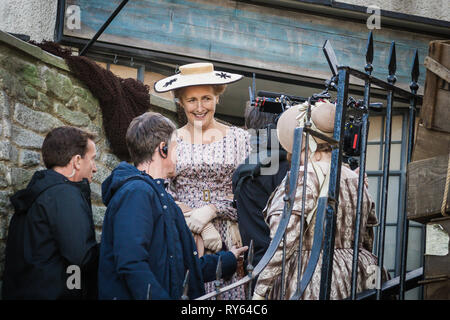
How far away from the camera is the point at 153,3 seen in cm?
664

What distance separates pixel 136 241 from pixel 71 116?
7.24 ft

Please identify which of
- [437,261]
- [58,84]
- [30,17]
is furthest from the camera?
[30,17]

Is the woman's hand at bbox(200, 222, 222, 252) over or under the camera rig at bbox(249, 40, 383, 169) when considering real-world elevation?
under

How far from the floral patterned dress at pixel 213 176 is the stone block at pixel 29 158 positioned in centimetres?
90

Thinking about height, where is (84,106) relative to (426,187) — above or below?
above

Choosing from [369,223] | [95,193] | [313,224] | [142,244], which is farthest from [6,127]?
[369,223]

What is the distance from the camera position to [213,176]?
13.5 feet

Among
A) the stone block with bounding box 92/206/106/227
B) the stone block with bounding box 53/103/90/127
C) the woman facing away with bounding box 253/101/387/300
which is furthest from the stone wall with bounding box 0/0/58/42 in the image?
the woman facing away with bounding box 253/101/387/300

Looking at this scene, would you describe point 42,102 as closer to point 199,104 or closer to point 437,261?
point 199,104

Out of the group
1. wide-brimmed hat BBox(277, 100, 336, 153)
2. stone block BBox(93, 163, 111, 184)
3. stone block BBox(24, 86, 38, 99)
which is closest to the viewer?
wide-brimmed hat BBox(277, 100, 336, 153)

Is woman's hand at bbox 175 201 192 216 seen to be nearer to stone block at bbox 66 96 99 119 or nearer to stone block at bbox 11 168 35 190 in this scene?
stone block at bbox 11 168 35 190

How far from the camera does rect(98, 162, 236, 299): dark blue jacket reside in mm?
2809

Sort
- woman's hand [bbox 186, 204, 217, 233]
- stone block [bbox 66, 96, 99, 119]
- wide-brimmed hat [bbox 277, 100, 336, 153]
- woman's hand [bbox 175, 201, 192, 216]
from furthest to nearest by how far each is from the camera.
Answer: stone block [bbox 66, 96, 99, 119] < woman's hand [bbox 175, 201, 192, 216] < woman's hand [bbox 186, 204, 217, 233] < wide-brimmed hat [bbox 277, 100, 336, 153]

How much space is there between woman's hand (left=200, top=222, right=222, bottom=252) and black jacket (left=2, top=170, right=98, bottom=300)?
590 millimetres
